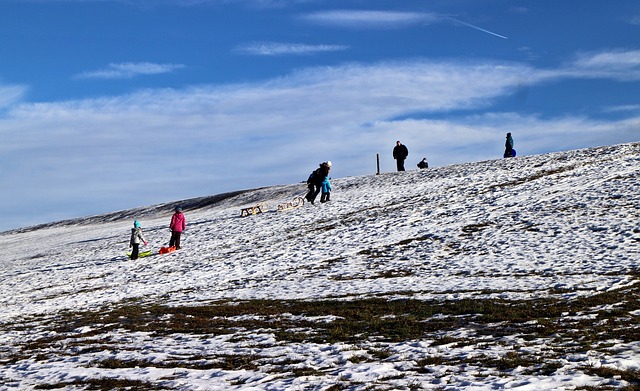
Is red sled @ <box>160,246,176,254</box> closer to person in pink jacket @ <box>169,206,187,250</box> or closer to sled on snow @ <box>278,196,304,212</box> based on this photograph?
person in pink jacket @ <box>169,206,187,250</box>

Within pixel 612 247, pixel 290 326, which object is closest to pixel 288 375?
pixel 290 326

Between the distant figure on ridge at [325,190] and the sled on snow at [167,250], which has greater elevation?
the distant figure on ridge at [325,190]

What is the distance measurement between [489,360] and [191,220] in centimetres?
3844

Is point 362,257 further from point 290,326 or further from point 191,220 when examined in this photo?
point 191,220

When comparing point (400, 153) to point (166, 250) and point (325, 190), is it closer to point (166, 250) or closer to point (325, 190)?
point (325, 190)

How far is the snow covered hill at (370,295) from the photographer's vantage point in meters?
11.1

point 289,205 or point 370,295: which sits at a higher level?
point 289,205

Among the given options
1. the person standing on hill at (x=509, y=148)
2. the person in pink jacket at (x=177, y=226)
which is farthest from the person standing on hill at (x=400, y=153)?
the person in pink jacket at (x=177, y=226)

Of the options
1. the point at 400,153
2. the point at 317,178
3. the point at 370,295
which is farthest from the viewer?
the point at 400,153

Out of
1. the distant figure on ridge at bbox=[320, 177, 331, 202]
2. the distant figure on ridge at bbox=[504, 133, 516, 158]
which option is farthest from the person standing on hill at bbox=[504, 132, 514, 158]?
the distant figure on ridge at bbox=[320, 177, 331, 202]

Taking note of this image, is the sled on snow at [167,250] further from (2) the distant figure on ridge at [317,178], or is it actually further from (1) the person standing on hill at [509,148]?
(1) the person standing on hill at [509,148]

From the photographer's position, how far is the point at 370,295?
18906mm

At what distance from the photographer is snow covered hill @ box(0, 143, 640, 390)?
11125 mm

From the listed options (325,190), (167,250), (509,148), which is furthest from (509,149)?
(167,250)
